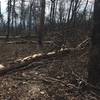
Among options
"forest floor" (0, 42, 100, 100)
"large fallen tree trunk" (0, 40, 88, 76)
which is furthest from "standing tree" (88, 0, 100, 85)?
"large fallen tree trunk" (0, 40, 88, 76)

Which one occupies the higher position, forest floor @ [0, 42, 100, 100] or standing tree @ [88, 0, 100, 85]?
standing tree @ [88, 0, 100, 85]

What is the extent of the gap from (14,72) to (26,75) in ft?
2.00

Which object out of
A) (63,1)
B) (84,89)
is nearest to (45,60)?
(84,89)

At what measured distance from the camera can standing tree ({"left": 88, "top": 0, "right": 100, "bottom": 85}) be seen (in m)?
5.74

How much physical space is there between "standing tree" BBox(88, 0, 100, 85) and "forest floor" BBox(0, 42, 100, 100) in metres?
0.33

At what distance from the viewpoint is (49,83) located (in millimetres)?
6484

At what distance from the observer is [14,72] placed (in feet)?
24.9

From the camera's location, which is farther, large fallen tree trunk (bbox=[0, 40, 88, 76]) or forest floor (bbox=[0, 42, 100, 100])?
large fallen tree trunk (bbox=[0, 40, 88, 76])

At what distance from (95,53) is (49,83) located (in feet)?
5.05

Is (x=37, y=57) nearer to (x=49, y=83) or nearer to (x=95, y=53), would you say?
(x=49, y=83)

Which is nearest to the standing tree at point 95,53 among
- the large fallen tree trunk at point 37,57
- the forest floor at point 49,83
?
the forest floor at point 49,83

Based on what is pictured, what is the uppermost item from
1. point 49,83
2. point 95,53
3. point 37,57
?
point 95,53

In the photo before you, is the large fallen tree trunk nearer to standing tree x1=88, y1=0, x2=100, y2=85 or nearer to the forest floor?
the forest floor

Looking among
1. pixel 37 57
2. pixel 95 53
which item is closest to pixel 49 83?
pixel 95 53
